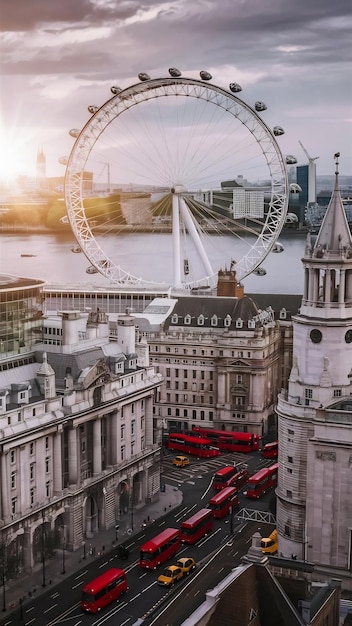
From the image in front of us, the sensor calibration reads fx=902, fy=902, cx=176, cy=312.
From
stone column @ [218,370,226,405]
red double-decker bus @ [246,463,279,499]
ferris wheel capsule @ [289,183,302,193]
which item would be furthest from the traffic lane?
ferris wheel capsule @ [289,183,302,193]

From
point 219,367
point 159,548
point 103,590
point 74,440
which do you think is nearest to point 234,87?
point 219,367

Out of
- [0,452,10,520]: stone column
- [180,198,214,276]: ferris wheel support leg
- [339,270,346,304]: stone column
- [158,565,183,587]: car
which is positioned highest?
[180,198,214,276]: ferris wheel support leg

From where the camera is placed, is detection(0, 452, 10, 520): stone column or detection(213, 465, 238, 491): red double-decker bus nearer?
detection(0, 452, 10, 520): stone column

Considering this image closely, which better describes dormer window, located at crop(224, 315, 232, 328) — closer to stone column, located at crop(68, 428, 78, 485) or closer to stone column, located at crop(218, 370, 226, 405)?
stone column, located at crop(218, 370, 226, 405)

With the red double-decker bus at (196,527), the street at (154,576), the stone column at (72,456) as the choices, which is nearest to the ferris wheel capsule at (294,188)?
the street at (154,576)

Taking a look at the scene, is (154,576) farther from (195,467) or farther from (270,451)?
(270,451)

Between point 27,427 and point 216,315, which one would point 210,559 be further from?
point 216,315
